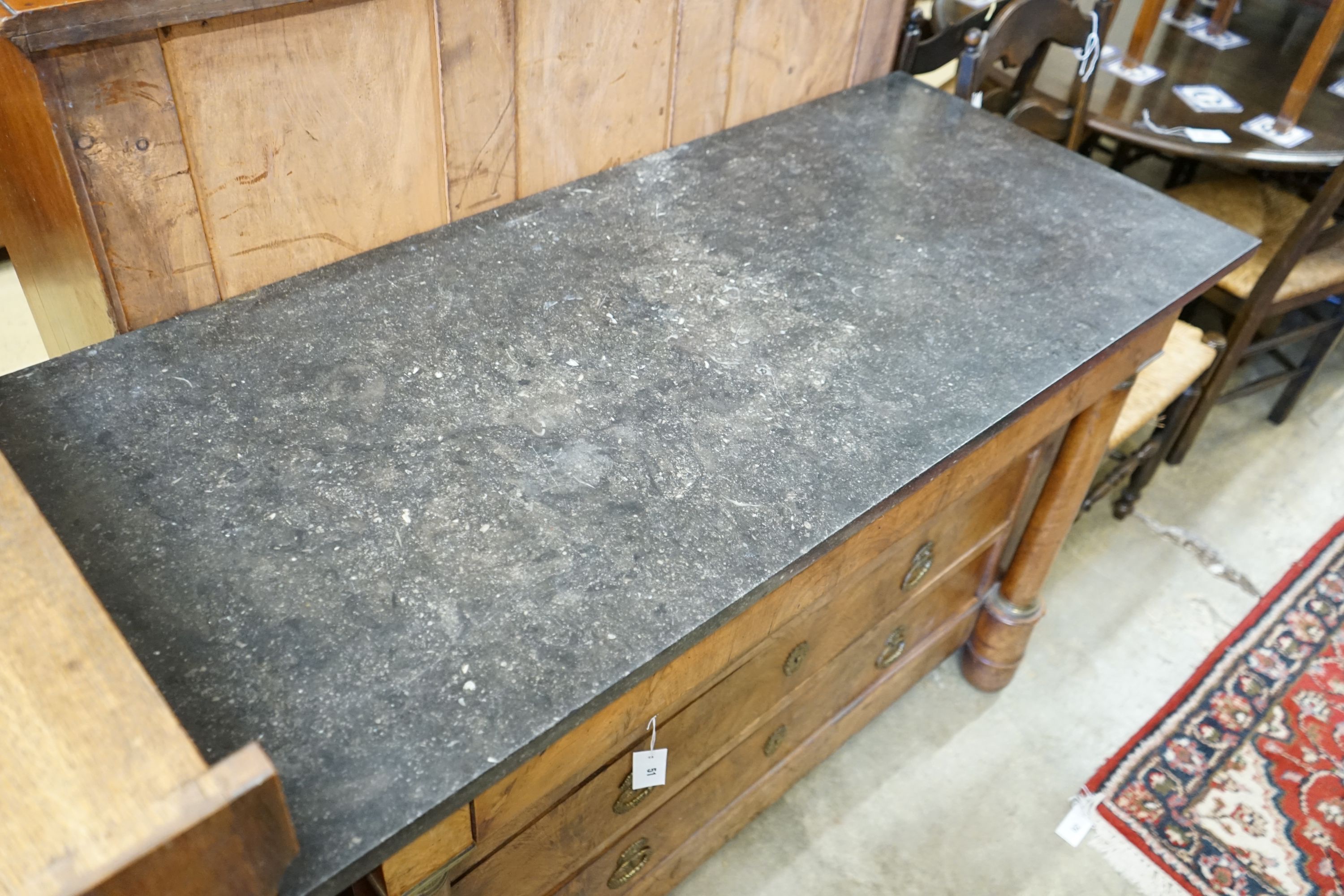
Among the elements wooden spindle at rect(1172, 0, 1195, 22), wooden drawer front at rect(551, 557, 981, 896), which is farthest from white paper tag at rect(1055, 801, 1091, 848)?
wooden spindle at rect(1172, 0, 1195, 22)

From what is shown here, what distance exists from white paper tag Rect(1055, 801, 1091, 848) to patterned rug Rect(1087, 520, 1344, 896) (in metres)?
0.03

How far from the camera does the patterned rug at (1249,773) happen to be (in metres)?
1.62

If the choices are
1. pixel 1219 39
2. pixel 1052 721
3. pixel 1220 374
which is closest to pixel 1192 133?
pixel 1220 374

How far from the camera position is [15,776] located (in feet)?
1.82

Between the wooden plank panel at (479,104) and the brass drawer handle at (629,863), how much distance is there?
0.80 meters

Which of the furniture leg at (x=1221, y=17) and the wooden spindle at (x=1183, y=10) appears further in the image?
the wooden spindle at (x=1183, y=10)

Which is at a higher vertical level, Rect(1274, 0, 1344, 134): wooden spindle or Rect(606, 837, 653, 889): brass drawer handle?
Rect(1274, 0, 1344, 134): wooden spindle

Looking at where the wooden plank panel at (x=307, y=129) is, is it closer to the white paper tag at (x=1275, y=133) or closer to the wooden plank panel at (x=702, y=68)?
the wooden plank panel at (x=702, y=68)

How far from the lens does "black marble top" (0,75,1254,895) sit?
751 mm

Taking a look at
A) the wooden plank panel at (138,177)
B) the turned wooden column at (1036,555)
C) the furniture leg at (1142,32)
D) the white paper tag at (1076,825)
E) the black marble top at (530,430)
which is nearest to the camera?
the black marble top at (530,430)

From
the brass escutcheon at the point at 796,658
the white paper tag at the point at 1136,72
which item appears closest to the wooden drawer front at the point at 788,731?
the brass escutcheon at the point at 796,658

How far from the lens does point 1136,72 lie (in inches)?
91.1

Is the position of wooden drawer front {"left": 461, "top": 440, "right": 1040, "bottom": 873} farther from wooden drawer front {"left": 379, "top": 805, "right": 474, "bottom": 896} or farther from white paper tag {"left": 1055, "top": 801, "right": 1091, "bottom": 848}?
white paper tag {"left": 1055, "top": 801, "right": 1091, "bottom": 848}

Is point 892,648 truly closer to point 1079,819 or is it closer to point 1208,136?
Result: point 1079,819
